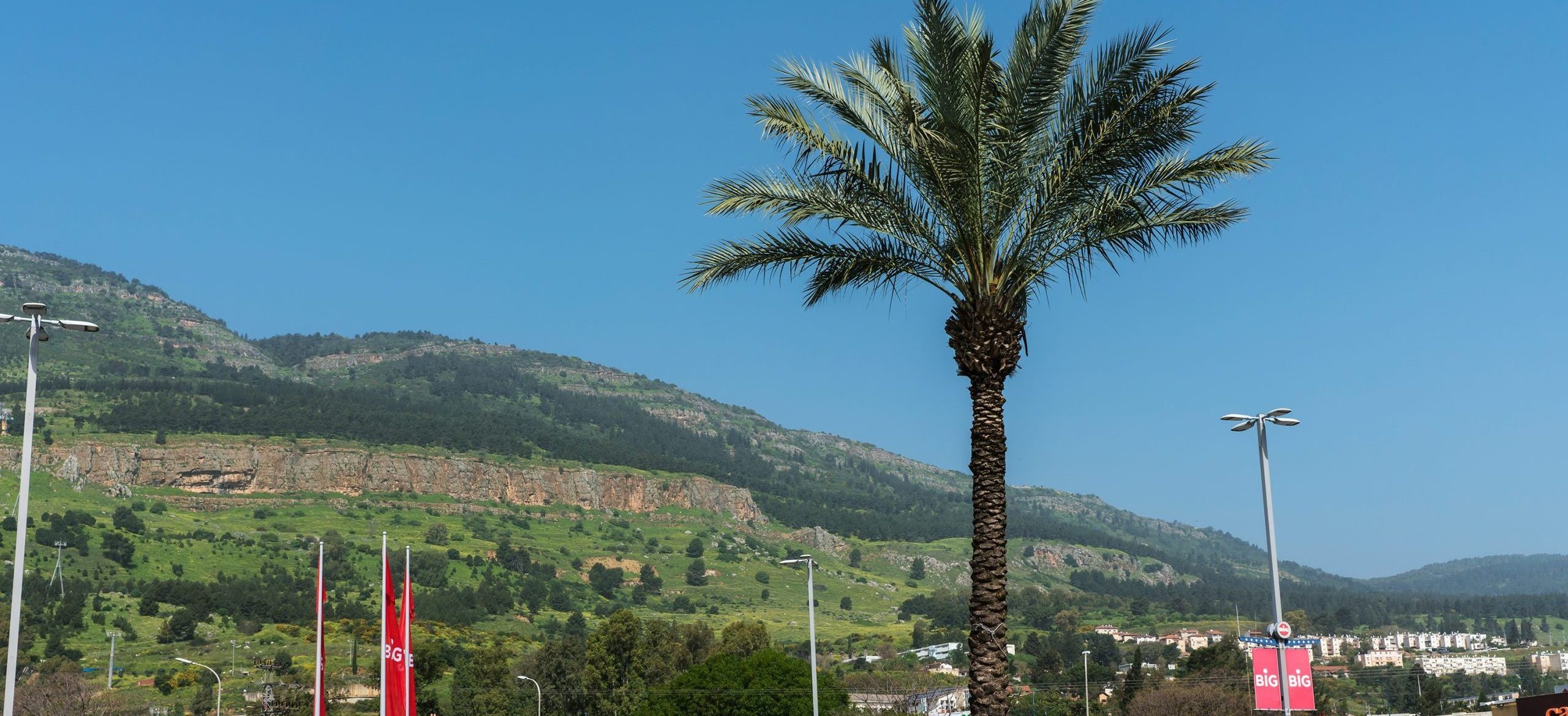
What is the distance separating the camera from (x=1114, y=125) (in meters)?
15.9

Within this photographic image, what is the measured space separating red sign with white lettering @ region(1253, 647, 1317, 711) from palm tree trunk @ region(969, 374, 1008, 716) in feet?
20.8

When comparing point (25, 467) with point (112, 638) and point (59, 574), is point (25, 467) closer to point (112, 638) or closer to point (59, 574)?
point (112, 638)

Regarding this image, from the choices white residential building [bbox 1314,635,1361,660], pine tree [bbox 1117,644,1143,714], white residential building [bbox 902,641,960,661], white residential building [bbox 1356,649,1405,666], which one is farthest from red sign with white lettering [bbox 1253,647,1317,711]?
white residential building [bbox 1314,635,1361,660]

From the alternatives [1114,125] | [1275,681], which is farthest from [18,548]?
[1275,681]

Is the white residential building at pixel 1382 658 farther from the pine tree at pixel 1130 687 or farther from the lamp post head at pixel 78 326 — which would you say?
the lamp post head at pixel 78 326

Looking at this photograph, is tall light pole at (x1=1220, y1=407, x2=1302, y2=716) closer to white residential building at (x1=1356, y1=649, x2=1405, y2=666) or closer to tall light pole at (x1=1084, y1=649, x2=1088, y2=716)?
tall light pole at (x1=1084, y1=649, x2=1088, y2=716)

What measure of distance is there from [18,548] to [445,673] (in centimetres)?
9868

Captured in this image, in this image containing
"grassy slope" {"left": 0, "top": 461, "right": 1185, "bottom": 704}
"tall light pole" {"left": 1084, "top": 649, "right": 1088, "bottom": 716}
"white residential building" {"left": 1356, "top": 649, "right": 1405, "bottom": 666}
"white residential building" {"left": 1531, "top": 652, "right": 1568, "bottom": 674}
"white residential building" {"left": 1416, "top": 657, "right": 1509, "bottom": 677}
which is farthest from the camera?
"white residential building" {"left": 1356, "top": 649, "right": 1405, "bottom": 666}

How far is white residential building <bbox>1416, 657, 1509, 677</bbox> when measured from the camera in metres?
158

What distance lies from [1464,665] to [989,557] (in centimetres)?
18623

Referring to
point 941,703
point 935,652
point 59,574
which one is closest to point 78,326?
point 941,703

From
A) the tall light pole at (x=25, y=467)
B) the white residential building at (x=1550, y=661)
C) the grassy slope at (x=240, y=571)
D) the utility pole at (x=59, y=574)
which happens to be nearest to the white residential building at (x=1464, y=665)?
the white residential building at (x=1550, y=661)

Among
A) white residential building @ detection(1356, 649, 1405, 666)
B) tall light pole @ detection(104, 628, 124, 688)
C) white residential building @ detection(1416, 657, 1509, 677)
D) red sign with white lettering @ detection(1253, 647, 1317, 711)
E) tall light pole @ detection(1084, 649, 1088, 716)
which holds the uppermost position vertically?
red sign with white lettering @ detection(1253, 647, 1317, 711)

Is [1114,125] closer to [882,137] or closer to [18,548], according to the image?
[882,137]
